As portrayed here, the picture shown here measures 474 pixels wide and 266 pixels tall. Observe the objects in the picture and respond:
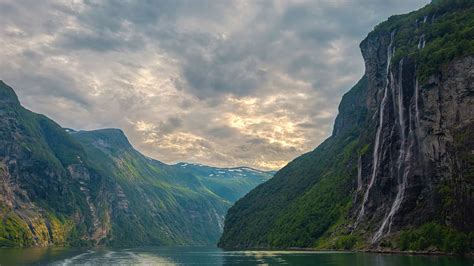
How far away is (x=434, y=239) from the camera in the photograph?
129625 mm

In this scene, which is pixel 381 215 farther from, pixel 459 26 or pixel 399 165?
pixel 459 26

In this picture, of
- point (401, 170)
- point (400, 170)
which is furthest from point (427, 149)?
point (400, 170)

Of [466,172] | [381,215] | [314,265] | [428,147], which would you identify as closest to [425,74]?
[428,147]

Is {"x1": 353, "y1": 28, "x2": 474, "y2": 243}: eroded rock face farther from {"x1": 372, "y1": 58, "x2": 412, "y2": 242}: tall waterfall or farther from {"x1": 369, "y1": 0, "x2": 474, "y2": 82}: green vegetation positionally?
{"x1": 369, "y1": 0, "x2": 474, "y2": 82}: green vegetation

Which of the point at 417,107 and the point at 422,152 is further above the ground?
the point at 417,107

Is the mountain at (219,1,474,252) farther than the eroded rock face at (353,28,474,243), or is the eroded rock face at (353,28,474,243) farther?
the eroded rock face at (353,28,474,243)

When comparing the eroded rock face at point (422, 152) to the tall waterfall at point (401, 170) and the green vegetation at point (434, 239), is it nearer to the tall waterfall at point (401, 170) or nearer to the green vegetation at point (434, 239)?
the tall waterfall at point (401, 170)

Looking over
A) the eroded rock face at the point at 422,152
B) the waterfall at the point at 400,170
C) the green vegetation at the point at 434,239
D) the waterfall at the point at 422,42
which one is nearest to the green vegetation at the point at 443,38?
the waterfall at the point at 422,42

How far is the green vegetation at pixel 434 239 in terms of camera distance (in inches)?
4579

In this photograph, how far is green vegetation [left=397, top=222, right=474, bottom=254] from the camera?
116312 millimetres

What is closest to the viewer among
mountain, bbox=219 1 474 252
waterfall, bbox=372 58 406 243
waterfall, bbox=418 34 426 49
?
mountain, bbox=219 1 474 252

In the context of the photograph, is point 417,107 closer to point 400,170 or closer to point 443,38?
point 400,170

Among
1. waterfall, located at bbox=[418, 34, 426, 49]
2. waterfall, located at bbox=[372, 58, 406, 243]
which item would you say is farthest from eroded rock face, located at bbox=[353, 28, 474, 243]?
waterfall, located at bbox=[418, 34, 426, 49]

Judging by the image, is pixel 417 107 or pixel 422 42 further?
pixel 422 42
